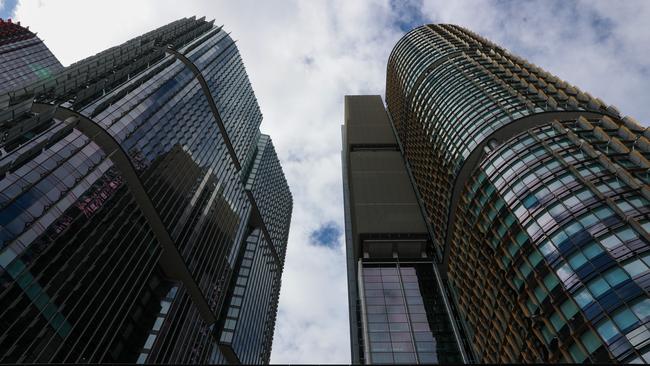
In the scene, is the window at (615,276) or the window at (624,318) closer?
the window at (624,318)

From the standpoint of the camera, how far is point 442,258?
75500 mm

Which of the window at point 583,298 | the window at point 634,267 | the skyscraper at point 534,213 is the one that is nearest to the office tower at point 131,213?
the skyscraper at point 534,213

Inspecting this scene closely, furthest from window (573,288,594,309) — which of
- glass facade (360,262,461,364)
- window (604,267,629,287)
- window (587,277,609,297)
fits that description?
glass facade (360,262,461,364)

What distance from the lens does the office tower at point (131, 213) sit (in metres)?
45.8

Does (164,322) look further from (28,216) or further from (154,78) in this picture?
(154,78)

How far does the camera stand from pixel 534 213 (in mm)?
47094

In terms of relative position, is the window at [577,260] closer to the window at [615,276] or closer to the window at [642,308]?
the window at [615,276]

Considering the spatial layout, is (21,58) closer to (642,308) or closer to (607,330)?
(607,330)

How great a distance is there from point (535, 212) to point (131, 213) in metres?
53.1

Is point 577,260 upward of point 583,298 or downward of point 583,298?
upward

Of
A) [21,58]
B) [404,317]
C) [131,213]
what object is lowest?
[404,317]

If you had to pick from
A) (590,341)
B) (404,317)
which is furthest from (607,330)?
(404,317)

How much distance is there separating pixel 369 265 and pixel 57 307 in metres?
47.3

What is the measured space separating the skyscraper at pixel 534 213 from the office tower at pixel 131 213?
3335cm
